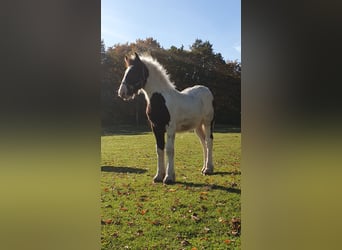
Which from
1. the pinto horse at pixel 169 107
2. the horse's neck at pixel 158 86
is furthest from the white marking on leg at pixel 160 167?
the horse's neck at pixel 158 86

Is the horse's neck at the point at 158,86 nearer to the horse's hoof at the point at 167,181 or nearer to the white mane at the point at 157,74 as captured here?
the white mane at the point at 157,74

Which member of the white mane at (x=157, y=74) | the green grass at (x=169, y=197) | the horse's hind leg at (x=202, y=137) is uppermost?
the white mane at (x=157, y=74)

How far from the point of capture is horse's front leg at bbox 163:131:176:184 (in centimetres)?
155

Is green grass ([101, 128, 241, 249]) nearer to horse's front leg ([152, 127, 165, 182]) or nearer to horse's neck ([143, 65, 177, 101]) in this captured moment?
horse's front leg ([152, 127, 165, 182])

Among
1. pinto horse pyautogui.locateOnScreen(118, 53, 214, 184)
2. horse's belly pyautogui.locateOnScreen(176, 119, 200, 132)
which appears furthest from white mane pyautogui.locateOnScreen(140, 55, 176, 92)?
horse's belly pyautogui.locateOnScreen(176, 119, 200, 132)

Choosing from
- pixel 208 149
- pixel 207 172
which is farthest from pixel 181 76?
pixel 207 172

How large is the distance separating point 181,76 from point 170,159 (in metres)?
0.41

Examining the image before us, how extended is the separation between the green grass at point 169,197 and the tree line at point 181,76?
3.9 inches

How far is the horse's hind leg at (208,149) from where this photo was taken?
1.61 metres

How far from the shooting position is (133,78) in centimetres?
157

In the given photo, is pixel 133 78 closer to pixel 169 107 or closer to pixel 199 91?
pixel 169 107
